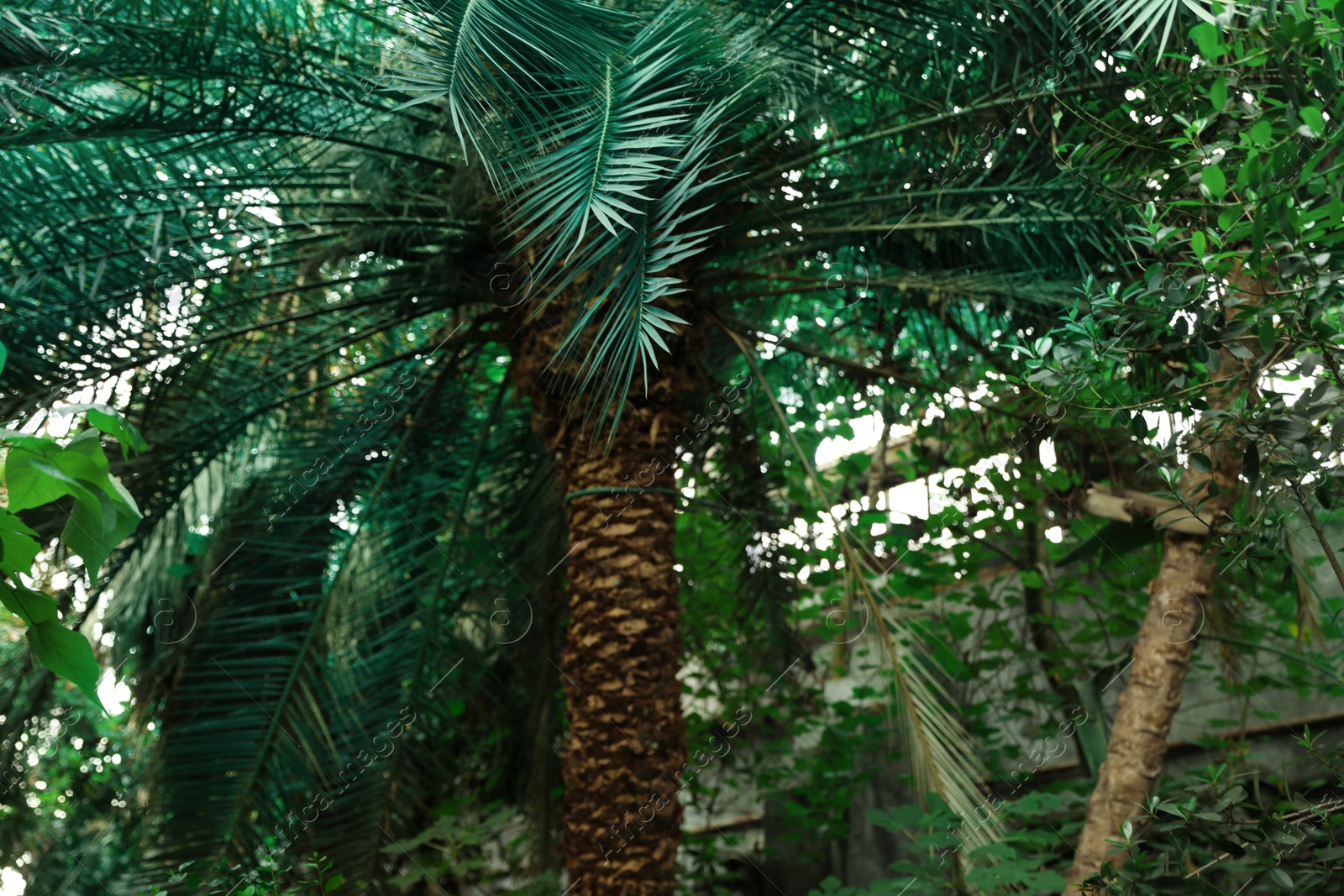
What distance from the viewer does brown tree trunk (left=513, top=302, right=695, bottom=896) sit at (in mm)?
3748

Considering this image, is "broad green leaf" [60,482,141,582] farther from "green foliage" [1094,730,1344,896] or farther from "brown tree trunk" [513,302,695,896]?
"brown tree trunk" [513,302,695,896]

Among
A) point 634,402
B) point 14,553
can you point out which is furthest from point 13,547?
point 634,402

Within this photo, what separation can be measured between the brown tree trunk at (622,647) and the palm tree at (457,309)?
0.01 metres

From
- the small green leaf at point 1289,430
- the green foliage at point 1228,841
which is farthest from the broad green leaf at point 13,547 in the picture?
the green foliage at point 1228,841

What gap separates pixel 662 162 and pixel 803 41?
0.69 meters

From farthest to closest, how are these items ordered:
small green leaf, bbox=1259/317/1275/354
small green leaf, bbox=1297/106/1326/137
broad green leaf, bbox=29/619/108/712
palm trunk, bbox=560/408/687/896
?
1. palm trunk, bbox=560/408/687/896
2. small green leaf, bbox=1259/317/1275/354
3. small green leaf, bbox=1297/106/1326/137
4. broad green leaf, bbox=29/619/108/712

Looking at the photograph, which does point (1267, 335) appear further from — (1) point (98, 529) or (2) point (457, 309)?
(2) point (457, 309)

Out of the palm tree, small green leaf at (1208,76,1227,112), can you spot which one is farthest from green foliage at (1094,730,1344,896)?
small green leaf at (1208,76,1227,112)

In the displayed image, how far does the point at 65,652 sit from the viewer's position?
3.97 ft

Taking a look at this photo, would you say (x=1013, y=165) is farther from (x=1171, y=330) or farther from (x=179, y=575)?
(x=179, y=575)

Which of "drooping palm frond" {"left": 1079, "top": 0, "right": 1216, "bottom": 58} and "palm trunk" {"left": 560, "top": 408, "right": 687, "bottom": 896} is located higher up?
"drooping palm frond" {"left": 1079, "top": 0, "right": 1216, "bottom": 58}

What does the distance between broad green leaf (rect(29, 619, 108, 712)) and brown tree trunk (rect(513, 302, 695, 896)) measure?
2471 millimetres

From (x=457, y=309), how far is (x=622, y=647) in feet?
5.87

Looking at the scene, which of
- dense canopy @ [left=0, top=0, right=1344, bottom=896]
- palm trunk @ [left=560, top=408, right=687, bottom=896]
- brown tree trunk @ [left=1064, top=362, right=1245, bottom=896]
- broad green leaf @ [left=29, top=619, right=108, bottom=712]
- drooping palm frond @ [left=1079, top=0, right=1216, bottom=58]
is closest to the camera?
broad green leaf @ [left=29, top=619, right=108, bottom=712]
